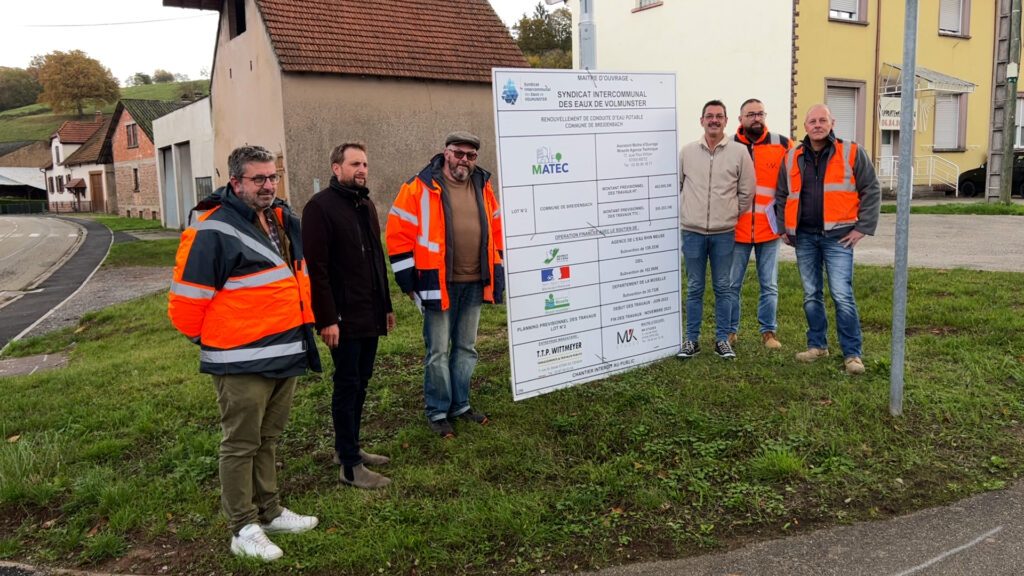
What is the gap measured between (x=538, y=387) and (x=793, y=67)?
64.4 ft

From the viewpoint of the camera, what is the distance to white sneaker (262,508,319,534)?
4012 mm

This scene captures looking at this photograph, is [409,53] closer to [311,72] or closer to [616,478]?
[311,72]

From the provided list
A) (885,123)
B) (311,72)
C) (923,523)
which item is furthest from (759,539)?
(885,123)

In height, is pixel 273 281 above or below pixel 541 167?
below

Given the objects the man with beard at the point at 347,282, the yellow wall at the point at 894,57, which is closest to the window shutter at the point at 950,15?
the yellow wall at the point at 894,57

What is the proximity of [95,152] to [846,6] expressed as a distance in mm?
57721

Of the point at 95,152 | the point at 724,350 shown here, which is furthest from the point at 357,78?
the point at 95,152

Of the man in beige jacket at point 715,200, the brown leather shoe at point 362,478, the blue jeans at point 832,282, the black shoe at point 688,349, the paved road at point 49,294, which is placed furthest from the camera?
the paved road at point 49,294

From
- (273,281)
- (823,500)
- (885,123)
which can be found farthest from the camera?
(885,123)

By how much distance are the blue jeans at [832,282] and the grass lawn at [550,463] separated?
284 mm

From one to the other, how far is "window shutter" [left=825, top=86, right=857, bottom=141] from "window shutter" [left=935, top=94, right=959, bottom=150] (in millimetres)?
4629

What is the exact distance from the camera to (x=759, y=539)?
3.78m

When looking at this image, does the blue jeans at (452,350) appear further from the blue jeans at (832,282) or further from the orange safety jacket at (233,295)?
the blue jeans at (832,282)

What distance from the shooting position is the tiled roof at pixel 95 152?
186 ft
